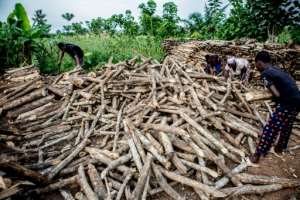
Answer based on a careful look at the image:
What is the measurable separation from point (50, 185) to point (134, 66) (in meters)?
5.22

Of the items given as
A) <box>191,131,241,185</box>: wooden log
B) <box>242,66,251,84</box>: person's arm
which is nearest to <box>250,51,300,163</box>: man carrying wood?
<box>191,131,241,185</box>: wooden log

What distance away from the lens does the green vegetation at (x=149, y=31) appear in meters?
Answer: 10.8

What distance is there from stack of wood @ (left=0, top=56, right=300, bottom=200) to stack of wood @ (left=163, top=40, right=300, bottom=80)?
14.8ft

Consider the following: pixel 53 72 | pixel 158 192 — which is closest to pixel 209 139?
pixel 158 192

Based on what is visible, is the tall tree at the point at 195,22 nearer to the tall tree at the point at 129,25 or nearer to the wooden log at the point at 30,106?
the tall tree at the point at 129,25

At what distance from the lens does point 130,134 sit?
198 inches

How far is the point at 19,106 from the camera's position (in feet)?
21.3

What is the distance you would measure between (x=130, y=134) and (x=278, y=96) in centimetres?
270

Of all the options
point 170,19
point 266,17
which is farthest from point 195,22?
point 266,17

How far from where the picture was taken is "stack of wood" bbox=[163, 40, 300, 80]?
10.7 meters

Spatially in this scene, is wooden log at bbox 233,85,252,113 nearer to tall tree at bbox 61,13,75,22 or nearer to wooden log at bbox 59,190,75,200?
wooden log at bbox 59,190,75,200

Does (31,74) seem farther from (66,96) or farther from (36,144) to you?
(36,144)

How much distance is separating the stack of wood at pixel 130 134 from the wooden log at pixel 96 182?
A: 0.05 feet

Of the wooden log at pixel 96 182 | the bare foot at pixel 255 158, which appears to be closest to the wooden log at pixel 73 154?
the wooden log at pixel 96 182
